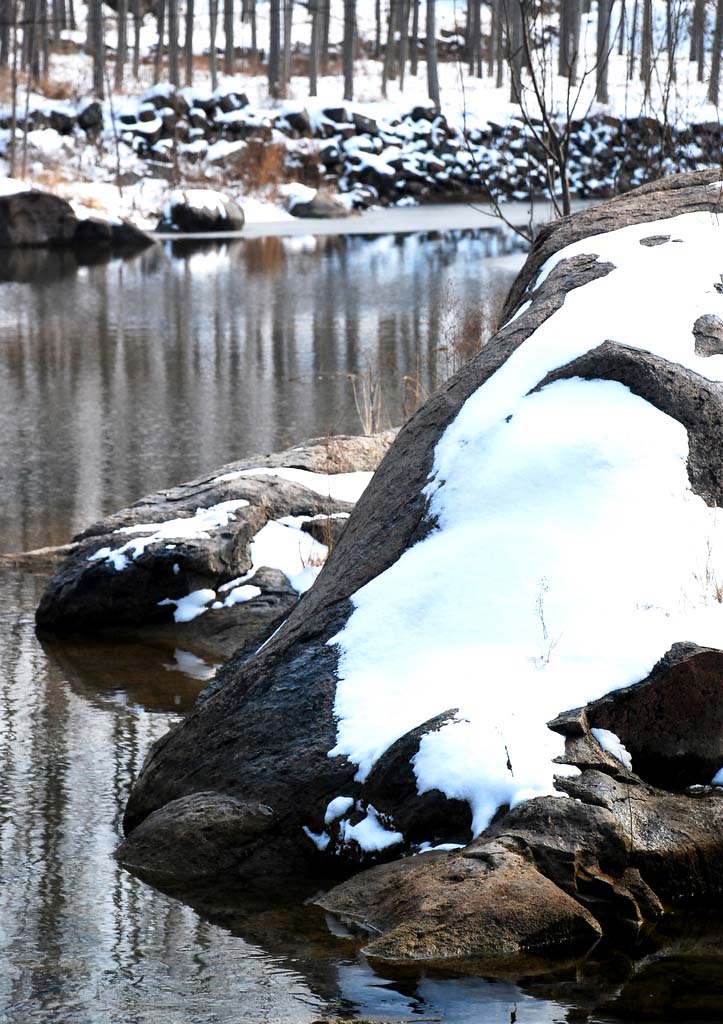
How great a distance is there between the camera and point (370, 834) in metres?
4.51

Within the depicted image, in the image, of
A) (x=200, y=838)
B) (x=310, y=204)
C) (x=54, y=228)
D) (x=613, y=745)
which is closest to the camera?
(x=613, y=745)

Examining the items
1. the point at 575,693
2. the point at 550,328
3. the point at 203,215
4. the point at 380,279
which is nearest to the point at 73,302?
the point at 380,279

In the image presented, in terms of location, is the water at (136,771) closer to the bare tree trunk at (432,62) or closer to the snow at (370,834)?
the snow at (370,834)

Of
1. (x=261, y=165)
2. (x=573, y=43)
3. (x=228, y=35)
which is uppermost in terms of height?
(x=228, y=35)

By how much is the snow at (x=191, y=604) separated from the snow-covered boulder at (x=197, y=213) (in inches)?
1206

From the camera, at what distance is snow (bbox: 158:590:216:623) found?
25.9ft

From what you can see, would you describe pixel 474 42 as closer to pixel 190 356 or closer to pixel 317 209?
pixel 317 209

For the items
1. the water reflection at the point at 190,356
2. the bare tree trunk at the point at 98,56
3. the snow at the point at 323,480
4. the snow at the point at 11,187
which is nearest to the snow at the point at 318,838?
the snow at the point at 323,480

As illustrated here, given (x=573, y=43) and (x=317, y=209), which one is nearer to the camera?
(x=573, y=43)

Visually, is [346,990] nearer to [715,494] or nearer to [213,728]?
[213,728]

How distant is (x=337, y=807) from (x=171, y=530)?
3.82 m

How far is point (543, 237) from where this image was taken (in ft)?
24.5

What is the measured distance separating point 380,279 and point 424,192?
22.6 meters

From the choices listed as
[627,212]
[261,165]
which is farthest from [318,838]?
[261,165]
